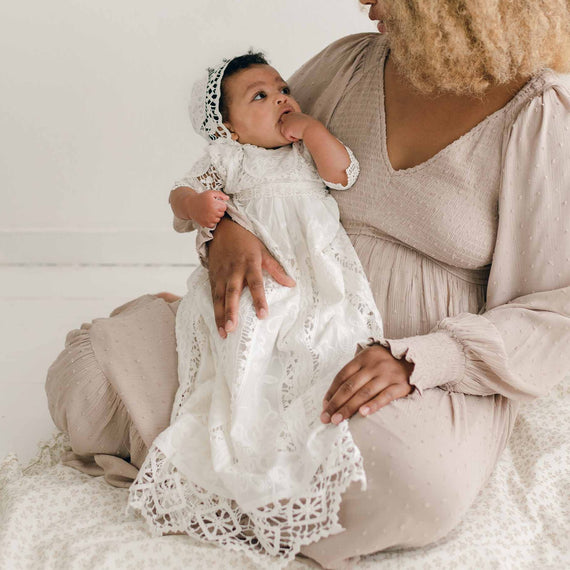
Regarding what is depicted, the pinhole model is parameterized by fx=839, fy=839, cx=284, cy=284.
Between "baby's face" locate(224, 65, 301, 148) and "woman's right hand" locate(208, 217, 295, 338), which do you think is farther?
"baby's face" locate(224, 65, 301, 148)

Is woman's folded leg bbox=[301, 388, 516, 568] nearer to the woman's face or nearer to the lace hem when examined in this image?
the lace hem

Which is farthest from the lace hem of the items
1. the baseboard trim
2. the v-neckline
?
the baseboard trim

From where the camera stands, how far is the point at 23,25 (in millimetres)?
2883

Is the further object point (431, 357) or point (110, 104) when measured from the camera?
point (110, 104)

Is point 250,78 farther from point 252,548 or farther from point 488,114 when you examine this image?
point 252,548

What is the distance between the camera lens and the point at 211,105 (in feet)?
5.67

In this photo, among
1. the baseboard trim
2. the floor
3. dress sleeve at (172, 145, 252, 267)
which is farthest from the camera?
the baseboard trim

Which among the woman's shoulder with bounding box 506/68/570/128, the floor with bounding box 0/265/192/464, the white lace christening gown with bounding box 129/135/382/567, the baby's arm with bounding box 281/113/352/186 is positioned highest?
the woman's shoulder with bounding box 506/68/570/128

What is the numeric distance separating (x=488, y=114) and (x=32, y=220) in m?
2.13

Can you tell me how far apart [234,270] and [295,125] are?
0.33 m

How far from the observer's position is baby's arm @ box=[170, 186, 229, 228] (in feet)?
5.23

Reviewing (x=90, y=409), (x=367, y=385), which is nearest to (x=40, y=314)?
(x=90, y=409)

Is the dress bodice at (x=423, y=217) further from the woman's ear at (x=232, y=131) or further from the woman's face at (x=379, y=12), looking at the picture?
the woman's ear at (x=232, y=131)

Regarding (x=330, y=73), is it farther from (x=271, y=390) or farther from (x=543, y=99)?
(x=271, y=390)
